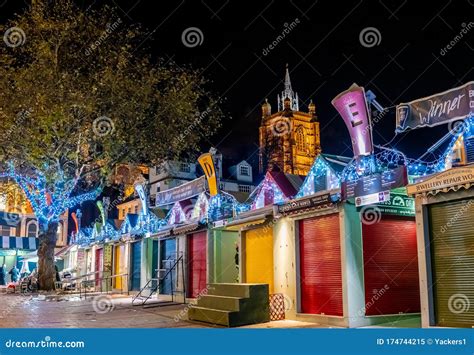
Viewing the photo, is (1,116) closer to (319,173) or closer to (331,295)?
(319,173)

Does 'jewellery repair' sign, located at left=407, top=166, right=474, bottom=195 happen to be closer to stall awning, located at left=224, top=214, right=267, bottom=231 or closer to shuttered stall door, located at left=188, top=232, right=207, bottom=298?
stall awning, located at left=224, top=214, right=267, bottom=231

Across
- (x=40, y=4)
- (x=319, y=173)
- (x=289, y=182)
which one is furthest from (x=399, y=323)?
(x=40, y=4)

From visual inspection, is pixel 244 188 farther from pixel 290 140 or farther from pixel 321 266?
pixel 290 140


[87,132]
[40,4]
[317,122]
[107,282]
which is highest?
[317,122]

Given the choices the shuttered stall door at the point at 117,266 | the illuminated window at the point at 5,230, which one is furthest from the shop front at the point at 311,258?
the illuminated window at the point at 5,230

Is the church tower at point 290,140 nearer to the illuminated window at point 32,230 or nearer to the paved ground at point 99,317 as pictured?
the illuminated window at point 32,230

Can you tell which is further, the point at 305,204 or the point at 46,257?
the point at 46,257

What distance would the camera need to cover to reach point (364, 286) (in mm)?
13289

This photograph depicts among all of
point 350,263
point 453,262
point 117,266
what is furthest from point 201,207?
point 453,262

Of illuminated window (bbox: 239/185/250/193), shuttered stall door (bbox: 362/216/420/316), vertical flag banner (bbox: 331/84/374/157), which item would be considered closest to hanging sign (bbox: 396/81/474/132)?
vertical flag banner (bbox: 331/84/374/157)

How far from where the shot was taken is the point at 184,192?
2420cm

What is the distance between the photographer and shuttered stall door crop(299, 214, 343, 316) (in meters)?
13.7

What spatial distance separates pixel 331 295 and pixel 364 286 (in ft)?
3.26

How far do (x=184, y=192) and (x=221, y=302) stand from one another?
1054cm
